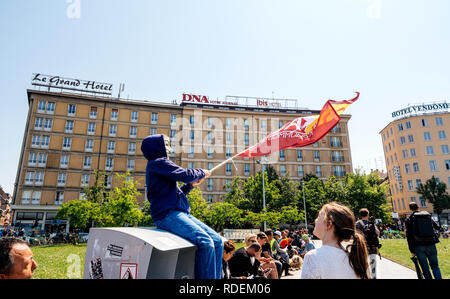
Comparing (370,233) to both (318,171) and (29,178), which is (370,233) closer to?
(318,171)

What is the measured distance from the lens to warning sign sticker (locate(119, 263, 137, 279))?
2152 mm

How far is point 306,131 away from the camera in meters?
5.23

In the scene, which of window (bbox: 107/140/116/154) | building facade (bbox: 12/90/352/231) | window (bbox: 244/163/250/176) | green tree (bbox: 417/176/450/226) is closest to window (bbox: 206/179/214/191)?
building facade (bbox: 12/90/352/231)

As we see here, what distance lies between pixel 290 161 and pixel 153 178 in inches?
2111

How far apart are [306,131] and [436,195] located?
193 feet

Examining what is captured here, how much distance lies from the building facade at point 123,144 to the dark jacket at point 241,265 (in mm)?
39077

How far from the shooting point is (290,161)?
2151 inches

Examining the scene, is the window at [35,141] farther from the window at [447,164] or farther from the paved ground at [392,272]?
the window at [447,164]

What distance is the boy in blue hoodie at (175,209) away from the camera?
2.58 m

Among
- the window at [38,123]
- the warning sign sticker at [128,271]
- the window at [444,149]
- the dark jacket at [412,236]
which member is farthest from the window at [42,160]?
the window at [444,149]

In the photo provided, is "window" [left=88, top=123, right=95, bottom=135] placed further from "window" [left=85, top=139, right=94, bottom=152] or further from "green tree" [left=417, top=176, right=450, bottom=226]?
"green tree" [left=417, top=176, right=450, bottom=226]
